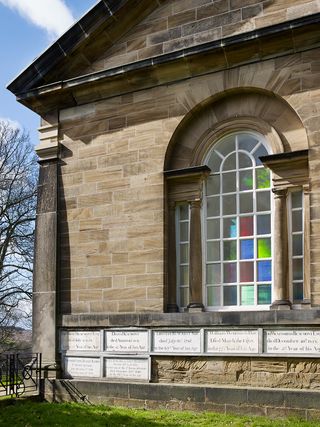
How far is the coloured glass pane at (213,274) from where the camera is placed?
448 inches

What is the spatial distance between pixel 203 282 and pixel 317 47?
4.49 metres

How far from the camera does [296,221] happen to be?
35.0 ft

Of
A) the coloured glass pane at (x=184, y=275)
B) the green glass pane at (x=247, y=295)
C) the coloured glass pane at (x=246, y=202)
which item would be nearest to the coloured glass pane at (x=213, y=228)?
the coloured glass pane at (x=246, y=202)

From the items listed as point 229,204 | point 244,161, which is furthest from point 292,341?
point 244,161

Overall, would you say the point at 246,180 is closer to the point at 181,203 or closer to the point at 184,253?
the point at 181,203

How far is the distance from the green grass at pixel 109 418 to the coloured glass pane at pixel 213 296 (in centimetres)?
195

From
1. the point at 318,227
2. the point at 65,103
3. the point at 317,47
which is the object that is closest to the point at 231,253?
the point at 318,227

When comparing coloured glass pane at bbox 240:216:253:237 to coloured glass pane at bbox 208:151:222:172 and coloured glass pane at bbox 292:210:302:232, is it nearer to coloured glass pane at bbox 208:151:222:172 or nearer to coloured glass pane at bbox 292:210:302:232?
coloured glass pane at bbox 292:210:302:232

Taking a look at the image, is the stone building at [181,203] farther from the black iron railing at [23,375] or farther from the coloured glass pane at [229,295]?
the black iron railing at [23,375]

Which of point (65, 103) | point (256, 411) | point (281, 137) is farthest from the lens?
point (65, 103)

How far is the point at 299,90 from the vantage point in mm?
10578

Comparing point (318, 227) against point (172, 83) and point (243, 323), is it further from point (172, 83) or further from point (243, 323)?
point (172, 83)

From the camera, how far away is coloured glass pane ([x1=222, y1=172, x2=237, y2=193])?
11453mm

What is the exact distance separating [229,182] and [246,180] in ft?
1.11
